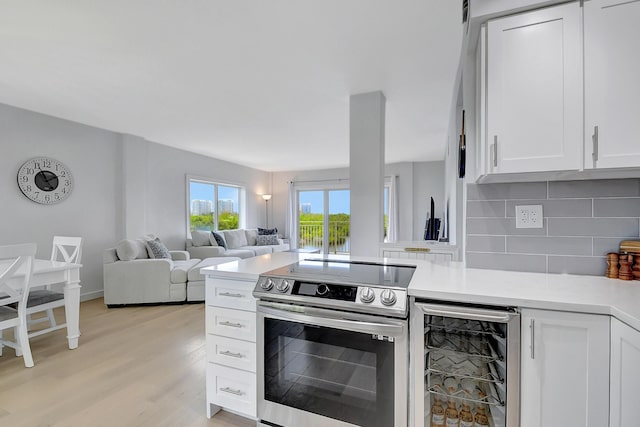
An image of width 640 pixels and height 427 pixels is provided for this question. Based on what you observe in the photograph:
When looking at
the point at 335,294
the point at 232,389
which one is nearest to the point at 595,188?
the point at 335,294

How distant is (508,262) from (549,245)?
0.20 m

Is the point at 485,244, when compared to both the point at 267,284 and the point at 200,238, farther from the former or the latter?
the point at 200,238

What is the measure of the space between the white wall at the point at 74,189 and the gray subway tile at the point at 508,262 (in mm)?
4658

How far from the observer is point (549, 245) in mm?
1504

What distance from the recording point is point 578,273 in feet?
4.79

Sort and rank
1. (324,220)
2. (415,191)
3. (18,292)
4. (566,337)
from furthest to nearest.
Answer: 1. (324,220)
2. (415,191)
3. (18,292)
4. (566,337)

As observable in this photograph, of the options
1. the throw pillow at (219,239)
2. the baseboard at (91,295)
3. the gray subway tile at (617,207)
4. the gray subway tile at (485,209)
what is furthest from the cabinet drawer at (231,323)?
the throw pillow at (219,239)

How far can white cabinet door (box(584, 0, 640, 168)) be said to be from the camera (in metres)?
1.16

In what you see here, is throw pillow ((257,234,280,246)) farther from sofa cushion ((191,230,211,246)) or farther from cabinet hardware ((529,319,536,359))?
cabinet hardware ((529,319,536,359))

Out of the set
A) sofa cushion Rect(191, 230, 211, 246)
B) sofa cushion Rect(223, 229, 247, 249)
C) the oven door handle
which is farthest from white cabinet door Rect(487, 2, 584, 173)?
sofa cushion Rect(223, 229, 247, 249)

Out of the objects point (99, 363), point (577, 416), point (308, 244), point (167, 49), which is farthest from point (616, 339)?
point (308, 244)

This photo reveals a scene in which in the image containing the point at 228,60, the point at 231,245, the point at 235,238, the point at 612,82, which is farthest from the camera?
the point at 235,238

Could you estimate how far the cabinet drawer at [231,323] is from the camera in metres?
1.53

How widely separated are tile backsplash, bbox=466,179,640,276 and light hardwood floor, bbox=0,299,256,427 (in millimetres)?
1697
